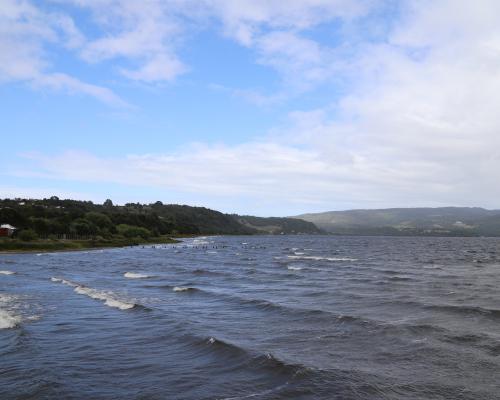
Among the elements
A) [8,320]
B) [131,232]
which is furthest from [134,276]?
[131,232]

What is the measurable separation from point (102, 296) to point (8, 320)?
10.6 metres

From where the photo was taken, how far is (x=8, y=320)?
23.5 metres

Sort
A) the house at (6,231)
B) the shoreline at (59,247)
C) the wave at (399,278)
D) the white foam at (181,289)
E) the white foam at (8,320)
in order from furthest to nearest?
the house at (6,231)
the shoreline at (59,247)
the wave at (399,278)
the white foam at (181,289)
the white foam at (8,320)

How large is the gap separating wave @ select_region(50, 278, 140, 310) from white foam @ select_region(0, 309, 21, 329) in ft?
19.8

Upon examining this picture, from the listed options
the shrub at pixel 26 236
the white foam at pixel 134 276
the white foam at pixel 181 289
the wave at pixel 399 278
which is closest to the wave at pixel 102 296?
the white foam at pixel 181 289

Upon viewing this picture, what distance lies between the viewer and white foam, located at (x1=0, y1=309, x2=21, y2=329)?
22.4 m

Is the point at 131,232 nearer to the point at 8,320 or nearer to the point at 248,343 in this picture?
the point at 8,320

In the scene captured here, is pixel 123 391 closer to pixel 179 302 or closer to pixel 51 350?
pixel 51 350

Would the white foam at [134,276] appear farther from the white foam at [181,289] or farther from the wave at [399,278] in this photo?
the wave at [399,278]

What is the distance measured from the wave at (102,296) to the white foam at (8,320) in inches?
238

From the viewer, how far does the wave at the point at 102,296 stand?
29.5 m

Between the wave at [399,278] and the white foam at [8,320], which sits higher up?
the white foam at [8,320]

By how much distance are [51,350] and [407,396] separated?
13.0m

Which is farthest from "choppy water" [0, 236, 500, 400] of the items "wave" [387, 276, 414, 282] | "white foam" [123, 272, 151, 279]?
"white foam" [123, 272, 151, 279]
